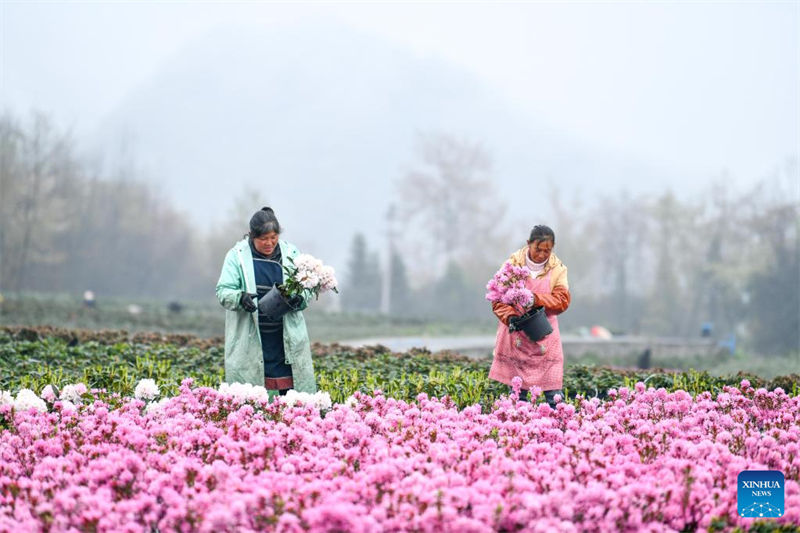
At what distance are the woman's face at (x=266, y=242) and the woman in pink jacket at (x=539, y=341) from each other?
5.58ft

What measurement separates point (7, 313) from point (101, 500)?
657 inches

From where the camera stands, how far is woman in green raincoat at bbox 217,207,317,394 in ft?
18.9

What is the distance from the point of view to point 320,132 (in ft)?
439

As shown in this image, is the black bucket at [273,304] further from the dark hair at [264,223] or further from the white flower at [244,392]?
the white flower at [244,392]

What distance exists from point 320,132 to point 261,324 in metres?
130

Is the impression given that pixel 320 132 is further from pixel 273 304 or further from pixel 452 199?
pixel 273 304

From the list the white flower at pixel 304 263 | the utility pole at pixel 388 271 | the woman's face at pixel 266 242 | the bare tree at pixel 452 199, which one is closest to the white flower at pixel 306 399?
the white flower at pixel 304 263

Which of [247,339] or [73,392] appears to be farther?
[247,339]

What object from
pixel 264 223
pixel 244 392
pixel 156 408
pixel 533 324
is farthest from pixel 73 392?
pixel 533 324

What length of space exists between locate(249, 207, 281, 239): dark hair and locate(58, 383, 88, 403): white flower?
1509 millimetres

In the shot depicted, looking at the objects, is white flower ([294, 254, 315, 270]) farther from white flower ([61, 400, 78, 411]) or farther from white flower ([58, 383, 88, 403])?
white flower ([61, 400, 78, 411])

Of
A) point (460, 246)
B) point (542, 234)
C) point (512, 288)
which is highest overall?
point (460, 246)

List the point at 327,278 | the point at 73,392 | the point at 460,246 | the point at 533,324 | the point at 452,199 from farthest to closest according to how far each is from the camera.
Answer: the point at 452,199, the point at 460,246, the point at 533,324, the point at 327,278, the point at 73,392

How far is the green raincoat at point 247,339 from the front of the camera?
19.0ft
